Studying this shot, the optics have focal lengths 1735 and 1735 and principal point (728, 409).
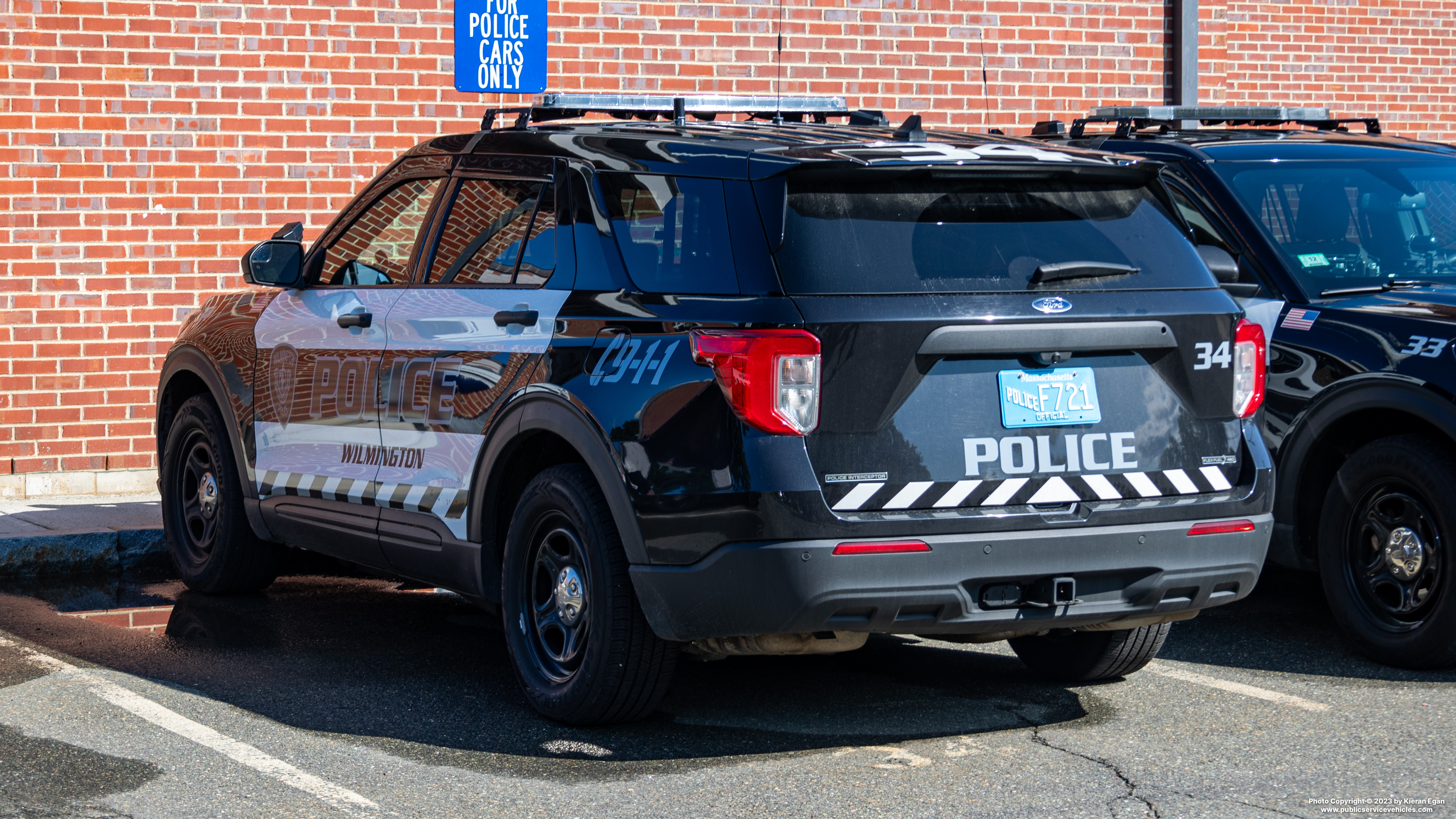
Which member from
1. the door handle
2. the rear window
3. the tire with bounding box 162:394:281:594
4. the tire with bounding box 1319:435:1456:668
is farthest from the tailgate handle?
the tire with bounding box 162:394:281:594

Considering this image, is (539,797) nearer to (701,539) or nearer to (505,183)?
(701,539)

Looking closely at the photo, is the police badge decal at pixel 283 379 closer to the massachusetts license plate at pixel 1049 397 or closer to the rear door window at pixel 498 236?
the rear door window at pixel 498 236

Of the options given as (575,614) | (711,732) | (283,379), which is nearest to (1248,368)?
(711,732)

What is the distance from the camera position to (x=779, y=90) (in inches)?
358

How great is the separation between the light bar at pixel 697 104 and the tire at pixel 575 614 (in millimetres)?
1693

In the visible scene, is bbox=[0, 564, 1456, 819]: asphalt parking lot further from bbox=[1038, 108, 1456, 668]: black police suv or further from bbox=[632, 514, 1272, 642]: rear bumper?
bbox=[632, 514, 1272, 642]: rear bumper

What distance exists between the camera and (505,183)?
5812 millimetres

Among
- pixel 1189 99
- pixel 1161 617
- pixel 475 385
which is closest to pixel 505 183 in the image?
pixel 475 385

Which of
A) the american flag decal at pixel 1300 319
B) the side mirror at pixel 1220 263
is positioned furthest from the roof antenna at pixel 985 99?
the side mirror at pixel 1220 263

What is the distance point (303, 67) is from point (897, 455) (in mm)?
6767

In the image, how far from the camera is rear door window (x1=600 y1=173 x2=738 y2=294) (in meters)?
4.86

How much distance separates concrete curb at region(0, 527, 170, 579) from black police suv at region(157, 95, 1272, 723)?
3.08m

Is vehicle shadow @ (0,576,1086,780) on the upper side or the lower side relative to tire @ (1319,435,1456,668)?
lower

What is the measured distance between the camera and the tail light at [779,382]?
180 inches
